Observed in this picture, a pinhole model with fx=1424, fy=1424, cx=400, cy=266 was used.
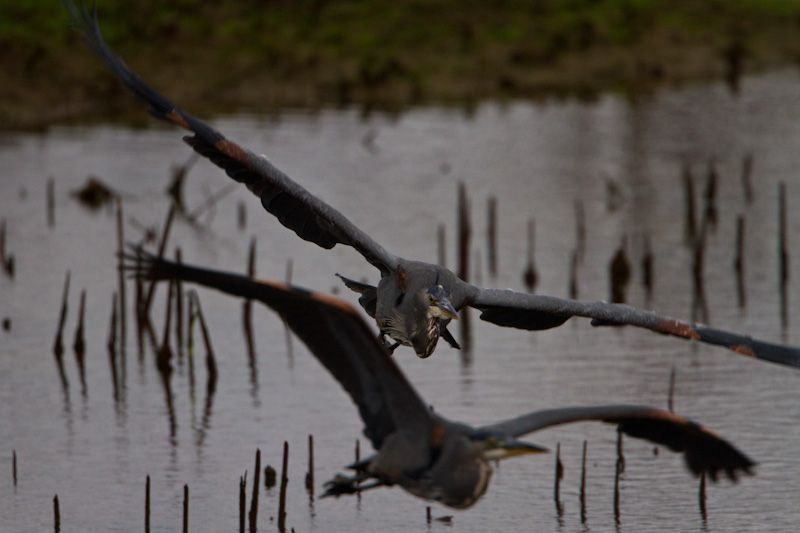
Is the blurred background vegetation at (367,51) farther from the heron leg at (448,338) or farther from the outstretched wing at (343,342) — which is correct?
the outstretched wing at (343,342)

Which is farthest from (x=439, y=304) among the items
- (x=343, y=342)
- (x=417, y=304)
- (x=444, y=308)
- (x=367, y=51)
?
(x=367, y=51)

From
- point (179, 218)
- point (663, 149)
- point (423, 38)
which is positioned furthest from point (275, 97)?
point (179, 218)

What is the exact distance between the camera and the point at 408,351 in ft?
51.2

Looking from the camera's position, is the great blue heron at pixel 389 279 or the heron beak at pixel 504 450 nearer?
the heron beak at pixel 504 450

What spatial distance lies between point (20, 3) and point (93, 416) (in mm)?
34050

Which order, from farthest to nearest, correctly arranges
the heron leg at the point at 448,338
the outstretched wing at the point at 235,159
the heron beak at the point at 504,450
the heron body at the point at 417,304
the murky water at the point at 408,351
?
the murky water at the point at 408,351 → the heron leg at the point at 448,338 → the heron body at the point at 417,304 → the outstretched wing at the point at 235,159 → the heron beak at the point at 504,450

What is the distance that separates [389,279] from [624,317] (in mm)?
1551

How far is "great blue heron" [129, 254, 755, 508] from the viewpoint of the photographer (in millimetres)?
7816

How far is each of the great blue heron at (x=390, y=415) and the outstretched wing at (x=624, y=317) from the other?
944mm

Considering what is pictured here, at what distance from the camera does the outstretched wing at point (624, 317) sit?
30.3 ft

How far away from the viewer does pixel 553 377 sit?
14469 millimetres

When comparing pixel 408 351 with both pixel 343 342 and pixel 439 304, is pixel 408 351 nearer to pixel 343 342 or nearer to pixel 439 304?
pixel 439 304

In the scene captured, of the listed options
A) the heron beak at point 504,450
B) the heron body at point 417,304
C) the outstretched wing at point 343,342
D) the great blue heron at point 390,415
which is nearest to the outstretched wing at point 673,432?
the great blue heron at point 390,415

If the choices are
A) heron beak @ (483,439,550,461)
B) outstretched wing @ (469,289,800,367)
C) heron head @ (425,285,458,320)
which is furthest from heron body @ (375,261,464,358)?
heron beak @ (483,439,550,461)
